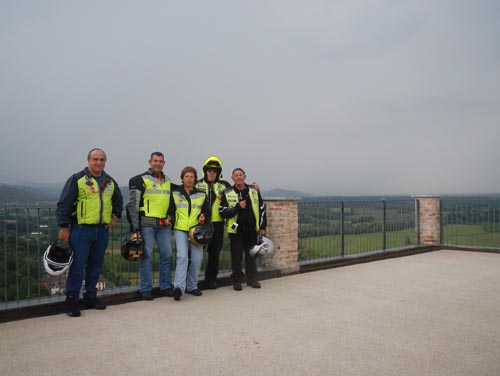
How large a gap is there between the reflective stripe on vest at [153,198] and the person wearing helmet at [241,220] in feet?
3.20

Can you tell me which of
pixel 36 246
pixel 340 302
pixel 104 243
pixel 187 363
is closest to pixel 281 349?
pixel 187 363

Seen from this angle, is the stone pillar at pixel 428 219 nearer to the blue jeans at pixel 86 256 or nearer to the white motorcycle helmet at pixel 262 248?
the white motorcycle helmet at pixel 262 248

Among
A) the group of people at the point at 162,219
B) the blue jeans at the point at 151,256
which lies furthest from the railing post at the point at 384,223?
the blue jeans at the point at 151,256

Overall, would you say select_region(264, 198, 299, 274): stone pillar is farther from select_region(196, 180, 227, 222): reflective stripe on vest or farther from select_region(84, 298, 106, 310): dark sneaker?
select_region(84, 298, 106, 310): dark sneaker

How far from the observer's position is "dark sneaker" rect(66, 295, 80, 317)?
4.35 metres

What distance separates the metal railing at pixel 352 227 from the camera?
7707mm

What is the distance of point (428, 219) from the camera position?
10727 mm

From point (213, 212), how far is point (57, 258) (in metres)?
2.26

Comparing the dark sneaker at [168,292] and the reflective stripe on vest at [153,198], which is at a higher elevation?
the reflective stripe on vest at [153,198]

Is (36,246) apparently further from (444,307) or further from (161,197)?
(444,307)

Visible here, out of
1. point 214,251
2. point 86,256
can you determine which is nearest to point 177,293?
point 214,251

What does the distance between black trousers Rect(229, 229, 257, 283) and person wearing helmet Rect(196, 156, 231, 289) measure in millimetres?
244

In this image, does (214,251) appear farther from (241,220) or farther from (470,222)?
A: (470,222)

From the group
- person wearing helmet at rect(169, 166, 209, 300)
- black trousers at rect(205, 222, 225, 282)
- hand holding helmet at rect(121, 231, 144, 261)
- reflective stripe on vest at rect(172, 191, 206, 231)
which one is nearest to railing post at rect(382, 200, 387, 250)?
black trousers at rect(205, 222, 225, 282)
